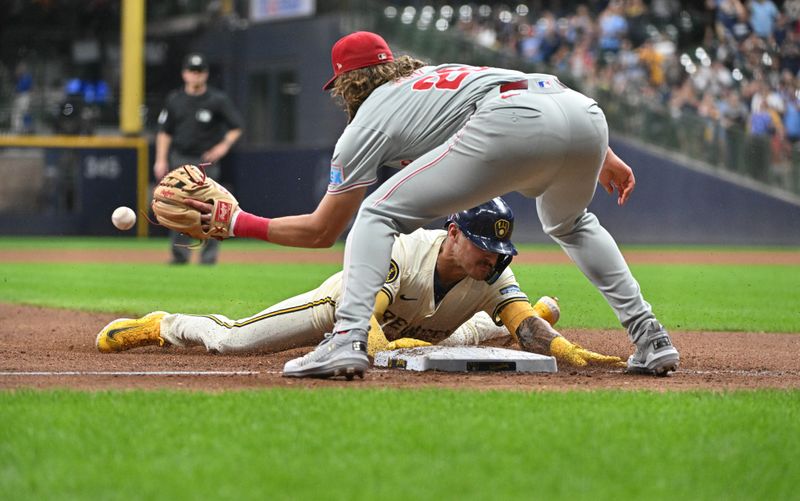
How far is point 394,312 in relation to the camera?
5.52 m

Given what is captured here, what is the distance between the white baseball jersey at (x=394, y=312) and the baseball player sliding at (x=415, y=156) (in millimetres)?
658

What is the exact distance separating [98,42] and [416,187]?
2433 cm

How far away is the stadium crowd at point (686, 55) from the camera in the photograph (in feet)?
66.0

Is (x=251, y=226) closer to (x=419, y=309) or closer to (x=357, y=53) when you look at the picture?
(x=357, y=53)

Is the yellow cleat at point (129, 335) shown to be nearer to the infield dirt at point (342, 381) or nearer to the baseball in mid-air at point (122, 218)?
the infield dirt at point (342, 381)

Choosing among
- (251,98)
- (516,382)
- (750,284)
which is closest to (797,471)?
(516,382)

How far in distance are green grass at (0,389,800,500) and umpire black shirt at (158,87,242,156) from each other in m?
9.19

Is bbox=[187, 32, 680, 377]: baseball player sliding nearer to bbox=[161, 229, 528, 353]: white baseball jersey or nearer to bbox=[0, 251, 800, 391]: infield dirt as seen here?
bbox=[0, 251, 800, 391]: infield dirt

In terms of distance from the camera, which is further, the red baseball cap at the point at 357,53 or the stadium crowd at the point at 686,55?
the stadium crowd at the point at 686,55

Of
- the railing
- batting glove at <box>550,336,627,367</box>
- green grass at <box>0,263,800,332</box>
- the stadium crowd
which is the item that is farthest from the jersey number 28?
the stadium crowd

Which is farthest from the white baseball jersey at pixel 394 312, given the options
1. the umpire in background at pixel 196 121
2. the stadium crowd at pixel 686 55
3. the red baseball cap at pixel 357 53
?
the stadium crowd at pixel 686 55

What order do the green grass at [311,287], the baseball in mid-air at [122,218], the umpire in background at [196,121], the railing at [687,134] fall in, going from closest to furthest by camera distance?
the baseball in mid-air at [122,218] < the green grass at [311,287] < the umpire in background at [196,121] < the railing at [687,134]

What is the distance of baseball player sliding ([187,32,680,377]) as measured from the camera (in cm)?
445

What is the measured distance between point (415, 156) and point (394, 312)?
1071 mm
